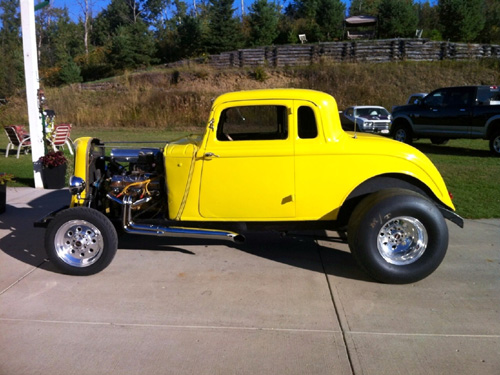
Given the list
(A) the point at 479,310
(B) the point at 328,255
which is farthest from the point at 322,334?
(B) the point at 328,255

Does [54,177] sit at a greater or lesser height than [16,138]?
lesser

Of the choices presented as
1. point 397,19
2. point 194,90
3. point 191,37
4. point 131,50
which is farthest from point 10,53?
point 397,19

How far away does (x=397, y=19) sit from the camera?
4606cm

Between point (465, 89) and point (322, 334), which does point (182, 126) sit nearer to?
point (465, 89)

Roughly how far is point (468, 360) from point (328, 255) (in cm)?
247

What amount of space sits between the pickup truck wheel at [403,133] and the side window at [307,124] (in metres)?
12.5

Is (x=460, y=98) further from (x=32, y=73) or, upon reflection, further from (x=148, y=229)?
(x=148, y=229)

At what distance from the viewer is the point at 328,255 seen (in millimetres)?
5926

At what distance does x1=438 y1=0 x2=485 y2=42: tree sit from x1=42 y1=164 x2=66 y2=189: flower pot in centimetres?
4322

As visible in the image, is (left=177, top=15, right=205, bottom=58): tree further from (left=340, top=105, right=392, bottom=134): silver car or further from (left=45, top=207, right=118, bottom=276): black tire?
(left=45, top=207, right=118, bottom=276): black tire

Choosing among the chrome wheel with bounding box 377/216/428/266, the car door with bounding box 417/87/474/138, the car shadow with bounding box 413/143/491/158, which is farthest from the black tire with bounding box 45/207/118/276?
the car door with bounding box 417/87/474/138

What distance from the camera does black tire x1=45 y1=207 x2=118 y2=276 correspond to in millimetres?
5113

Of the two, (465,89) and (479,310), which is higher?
(465,89)

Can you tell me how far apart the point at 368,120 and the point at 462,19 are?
29348mm
